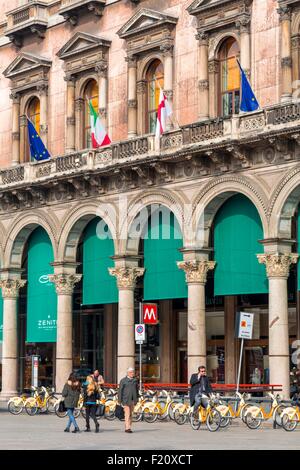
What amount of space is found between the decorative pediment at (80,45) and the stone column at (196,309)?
11.6 metres

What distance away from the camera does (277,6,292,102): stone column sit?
41906mm

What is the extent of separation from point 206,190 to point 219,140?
2.28m

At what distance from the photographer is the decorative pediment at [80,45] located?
50.8 meters

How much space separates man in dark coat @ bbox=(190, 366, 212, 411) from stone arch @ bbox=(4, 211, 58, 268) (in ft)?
55.4

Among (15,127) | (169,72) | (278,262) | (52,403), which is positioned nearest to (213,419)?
(278,262)

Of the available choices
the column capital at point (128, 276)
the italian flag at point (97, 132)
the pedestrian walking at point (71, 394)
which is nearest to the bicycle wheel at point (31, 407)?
the column capital at point (128, 276)

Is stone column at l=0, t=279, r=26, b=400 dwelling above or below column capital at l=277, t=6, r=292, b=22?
below

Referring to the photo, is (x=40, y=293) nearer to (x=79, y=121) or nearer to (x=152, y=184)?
(x=79, y=121)

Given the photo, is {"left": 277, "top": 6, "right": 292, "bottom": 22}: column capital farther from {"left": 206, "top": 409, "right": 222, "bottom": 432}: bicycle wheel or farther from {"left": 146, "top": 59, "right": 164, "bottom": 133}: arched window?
{"left": 206, "top": 409, "right": 222, "bottom": 432}: bicycle wheel

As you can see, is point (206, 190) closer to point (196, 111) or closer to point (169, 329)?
point (196, 111)

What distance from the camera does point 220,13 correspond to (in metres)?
44.9

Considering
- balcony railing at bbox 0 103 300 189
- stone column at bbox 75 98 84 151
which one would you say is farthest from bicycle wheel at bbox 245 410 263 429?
stone column at bbox 75 98 84 151

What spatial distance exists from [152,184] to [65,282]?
7.56m

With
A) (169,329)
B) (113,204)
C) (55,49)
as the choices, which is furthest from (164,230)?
(55,49)
